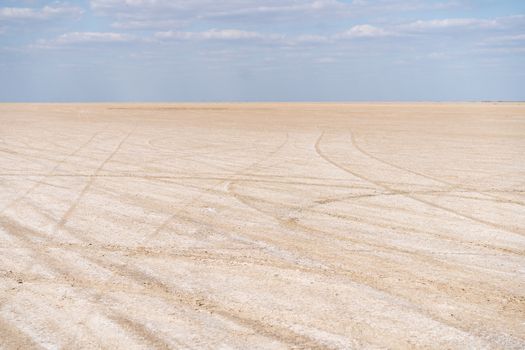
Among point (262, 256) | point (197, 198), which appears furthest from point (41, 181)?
point (262, 256)

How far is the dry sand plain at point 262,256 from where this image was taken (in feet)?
14.7

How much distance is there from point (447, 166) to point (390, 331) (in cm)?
937

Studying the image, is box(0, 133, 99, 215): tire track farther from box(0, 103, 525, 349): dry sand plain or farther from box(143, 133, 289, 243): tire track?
box(143, 133, 289, 243): tire track

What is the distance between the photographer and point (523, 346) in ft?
13.8

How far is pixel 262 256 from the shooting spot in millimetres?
6309

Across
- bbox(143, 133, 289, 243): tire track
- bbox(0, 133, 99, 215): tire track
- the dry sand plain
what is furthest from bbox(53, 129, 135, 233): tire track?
bbox(143, 133, 289, 243): tire track

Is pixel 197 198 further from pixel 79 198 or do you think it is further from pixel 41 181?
pixel 41 181

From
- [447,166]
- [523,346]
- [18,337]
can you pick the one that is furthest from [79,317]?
[447,166]

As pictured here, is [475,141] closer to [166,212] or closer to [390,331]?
[166,212]

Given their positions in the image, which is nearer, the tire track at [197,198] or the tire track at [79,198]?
the tire track at [197,198]

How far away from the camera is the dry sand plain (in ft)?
14.7

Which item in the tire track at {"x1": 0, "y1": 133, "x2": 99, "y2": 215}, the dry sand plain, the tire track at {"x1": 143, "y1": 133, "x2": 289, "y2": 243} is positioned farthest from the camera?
the tire track at {"x1": 0, "y1": 133, "x2": 99, "y2": 215}

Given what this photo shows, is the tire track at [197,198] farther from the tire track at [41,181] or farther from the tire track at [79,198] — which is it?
the tire track at [41,181]

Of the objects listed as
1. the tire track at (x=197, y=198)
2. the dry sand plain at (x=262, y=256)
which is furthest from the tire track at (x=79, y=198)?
the tire track at (x=197, y=198)
